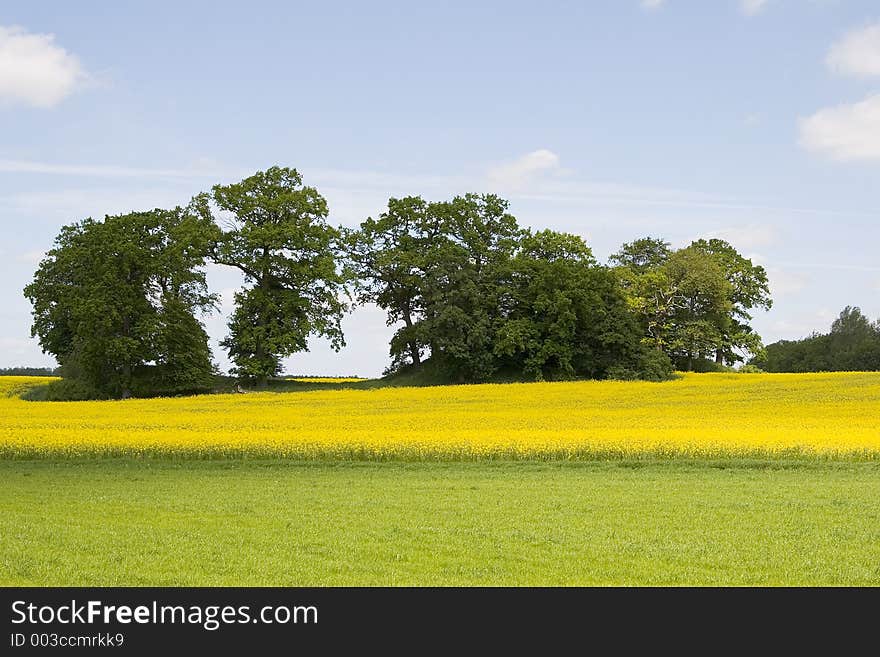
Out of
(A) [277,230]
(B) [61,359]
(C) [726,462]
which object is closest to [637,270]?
(A) [277,230]

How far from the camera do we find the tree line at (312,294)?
51.9 m

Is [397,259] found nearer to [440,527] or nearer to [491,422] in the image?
[491,422]

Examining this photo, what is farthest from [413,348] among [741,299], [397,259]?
[741,299]

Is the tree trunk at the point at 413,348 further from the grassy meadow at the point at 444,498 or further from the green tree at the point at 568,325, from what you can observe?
the grassy meadow at the point at 444,498

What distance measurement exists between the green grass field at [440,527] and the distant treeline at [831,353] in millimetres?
55043

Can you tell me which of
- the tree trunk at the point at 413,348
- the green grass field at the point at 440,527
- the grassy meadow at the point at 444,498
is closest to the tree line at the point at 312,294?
the tree trunk at the point at 413,348

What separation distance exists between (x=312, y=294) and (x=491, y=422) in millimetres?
25852

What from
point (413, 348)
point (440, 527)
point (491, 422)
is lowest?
point (440, 527)

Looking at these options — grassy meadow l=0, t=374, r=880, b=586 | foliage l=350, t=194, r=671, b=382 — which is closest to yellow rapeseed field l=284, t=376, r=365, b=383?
foliage l=350, t=194, r=671, b=382

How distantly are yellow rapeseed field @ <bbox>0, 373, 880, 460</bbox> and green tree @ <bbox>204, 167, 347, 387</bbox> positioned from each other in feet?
21.6

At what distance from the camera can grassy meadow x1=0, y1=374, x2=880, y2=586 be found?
10.6 metres

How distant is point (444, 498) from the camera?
16141mm

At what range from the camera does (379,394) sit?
150 feet
